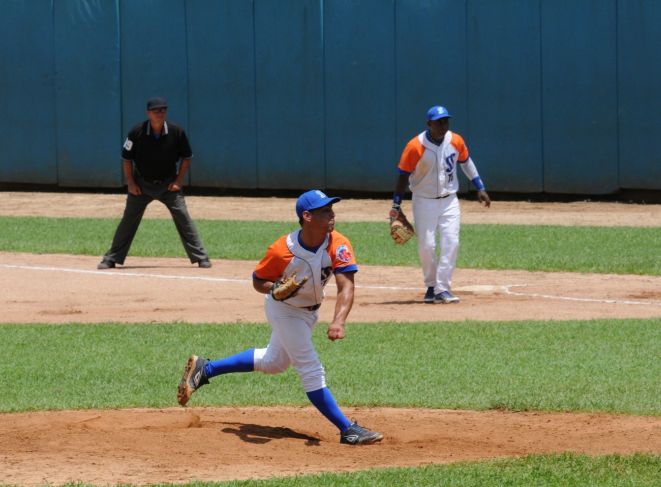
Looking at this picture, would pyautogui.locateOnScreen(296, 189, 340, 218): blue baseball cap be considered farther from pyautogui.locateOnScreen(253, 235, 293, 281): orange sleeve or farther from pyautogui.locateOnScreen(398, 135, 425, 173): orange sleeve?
pyautogui.locateOnScreen(398, 135, 425, 173): orange sleeve

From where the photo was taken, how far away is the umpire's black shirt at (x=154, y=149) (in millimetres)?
15414

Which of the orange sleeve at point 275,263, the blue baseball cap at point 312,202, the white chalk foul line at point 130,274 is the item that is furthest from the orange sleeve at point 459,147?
the blue baseball cap at point 312,202

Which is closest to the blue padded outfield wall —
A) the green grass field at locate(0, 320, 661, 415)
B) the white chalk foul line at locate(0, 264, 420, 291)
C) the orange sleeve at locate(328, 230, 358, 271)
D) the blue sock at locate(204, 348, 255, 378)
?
the white chalk foul line at locate(0, 264, 420, 291)

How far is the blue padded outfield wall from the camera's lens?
74.8 feet

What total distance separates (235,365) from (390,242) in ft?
35.3

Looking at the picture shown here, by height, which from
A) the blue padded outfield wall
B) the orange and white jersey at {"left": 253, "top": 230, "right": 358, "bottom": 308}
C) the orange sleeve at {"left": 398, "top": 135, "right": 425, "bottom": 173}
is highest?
the blue padded outfield wall

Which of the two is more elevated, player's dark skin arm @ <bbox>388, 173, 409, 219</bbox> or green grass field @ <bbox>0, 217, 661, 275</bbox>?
player's dark skin arm @ <bbox>388, 173, 409, 219</bbox>

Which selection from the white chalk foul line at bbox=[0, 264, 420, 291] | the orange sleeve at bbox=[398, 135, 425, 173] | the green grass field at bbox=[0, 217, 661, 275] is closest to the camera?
the orange sleeve at bbox=[398, 135, 425, 173]

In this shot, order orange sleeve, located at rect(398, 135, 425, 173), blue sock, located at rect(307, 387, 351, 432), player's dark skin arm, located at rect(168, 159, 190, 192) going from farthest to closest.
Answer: player's dark skin arm, located at rect(168, 159, 190, 192), orange sleeve, located at rect(398, 135, 425, 173), blue sock, located at rect(307, 387, 351, 432)

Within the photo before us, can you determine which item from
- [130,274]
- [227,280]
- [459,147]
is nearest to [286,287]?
[459,147]

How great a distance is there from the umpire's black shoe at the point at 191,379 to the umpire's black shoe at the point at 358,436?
1.13 meters

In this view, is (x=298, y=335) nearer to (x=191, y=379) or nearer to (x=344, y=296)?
(x=344, y=296)

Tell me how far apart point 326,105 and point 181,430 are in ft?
56.7

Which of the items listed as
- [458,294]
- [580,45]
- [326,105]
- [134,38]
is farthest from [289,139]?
[458,294]
